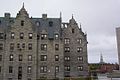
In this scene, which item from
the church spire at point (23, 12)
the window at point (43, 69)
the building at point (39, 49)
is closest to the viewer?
the building at point (39, 49)

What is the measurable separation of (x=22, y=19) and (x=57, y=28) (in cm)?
1085

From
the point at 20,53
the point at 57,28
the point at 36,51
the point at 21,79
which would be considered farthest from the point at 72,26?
the point at 21,79

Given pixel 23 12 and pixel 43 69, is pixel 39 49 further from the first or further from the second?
pixel 23 12

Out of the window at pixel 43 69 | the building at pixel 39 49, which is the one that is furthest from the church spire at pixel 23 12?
the window at pixel 43 69

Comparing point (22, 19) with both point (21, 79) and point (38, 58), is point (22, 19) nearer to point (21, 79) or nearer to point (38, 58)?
point (38, 58)

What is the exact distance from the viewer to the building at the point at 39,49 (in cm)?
6266

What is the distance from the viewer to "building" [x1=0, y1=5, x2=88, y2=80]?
206 feet

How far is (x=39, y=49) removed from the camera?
6456cm

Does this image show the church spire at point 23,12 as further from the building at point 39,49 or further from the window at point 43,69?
the window at point 43,69

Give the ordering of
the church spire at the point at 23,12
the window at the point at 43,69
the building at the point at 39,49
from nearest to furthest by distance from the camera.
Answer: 1. the building at the point at 39,49
2. the window at the point at 43,69
3. the church spire at the point at 23,12

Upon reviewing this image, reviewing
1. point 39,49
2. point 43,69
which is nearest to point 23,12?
point 39,49

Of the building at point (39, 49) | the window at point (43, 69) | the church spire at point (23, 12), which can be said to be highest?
the church spire at point (23, 12)

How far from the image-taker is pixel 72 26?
224ft

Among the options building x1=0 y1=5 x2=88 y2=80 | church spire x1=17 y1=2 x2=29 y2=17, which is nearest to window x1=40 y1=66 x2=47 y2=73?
building x1=0 y1=5 x2=88 y2=80
